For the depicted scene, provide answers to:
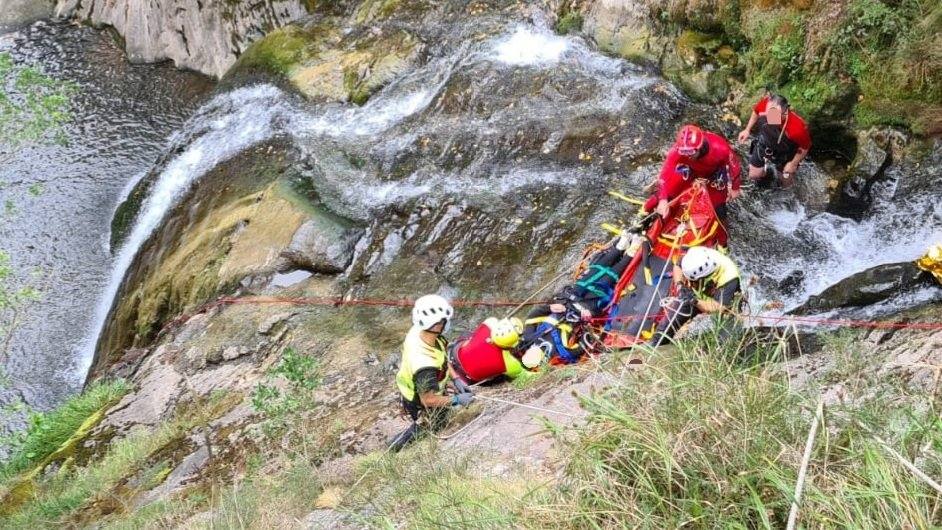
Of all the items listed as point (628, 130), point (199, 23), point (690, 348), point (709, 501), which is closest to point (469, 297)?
point (628, 130)

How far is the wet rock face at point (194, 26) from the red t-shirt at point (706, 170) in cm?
956

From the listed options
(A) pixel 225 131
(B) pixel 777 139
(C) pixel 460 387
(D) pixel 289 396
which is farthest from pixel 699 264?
(A) pixel 225 131

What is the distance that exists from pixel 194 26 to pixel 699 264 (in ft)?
44.2

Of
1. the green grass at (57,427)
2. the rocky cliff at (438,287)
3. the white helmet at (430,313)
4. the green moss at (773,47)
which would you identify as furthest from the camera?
the green moss at (773,47)

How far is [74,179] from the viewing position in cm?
1352

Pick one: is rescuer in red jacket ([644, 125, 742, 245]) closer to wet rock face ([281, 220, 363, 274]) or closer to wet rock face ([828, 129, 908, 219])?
wet rock face ([828, 129, 908, 219])

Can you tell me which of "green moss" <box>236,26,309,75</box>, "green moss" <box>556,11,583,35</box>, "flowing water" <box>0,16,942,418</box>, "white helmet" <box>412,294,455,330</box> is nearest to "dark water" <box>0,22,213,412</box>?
"flowing water" <box>0,16,942,418</box>

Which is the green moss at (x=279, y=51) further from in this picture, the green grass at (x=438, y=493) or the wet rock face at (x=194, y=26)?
the green grass at (x=438, y=493)

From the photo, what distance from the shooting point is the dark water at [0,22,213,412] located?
11031 millimetres

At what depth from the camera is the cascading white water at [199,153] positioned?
11445 millimetres

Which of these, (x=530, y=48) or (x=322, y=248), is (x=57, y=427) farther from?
(x=530, y=48)

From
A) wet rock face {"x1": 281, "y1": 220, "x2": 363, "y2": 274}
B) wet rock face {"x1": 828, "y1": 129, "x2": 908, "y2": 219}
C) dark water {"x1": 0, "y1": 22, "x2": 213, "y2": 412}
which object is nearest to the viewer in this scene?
wet rock face {"x1": 828, "y1": 129, "x2": 908, "y2": 219}

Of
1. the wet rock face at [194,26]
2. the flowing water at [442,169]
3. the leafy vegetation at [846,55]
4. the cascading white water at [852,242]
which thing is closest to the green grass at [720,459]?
the cascading white water at [852,242]

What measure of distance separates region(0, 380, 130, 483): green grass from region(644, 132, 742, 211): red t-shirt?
20.2ft
